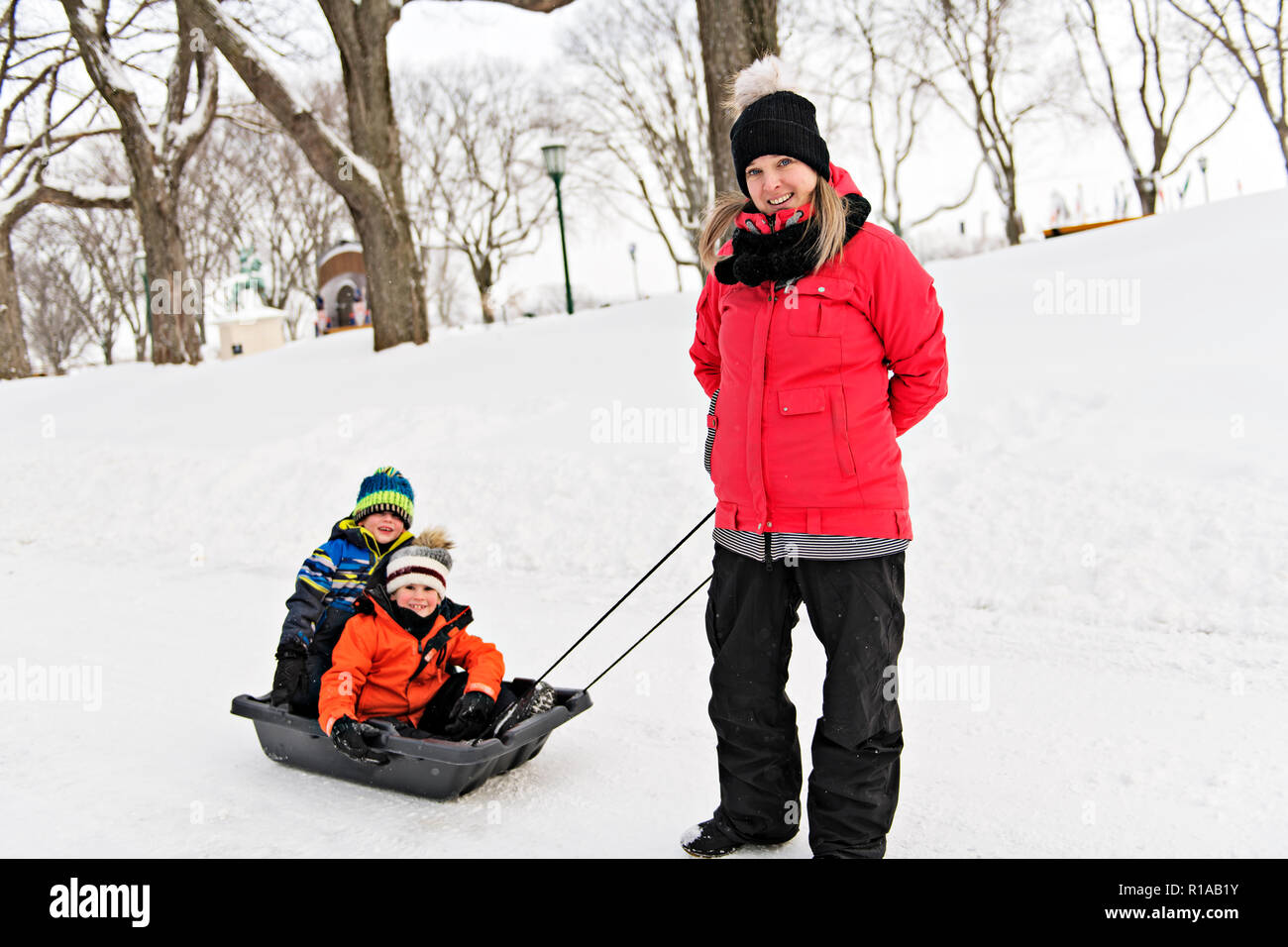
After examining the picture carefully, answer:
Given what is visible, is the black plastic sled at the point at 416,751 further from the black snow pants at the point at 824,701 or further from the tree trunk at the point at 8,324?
the tree trunk at the point at 8,324

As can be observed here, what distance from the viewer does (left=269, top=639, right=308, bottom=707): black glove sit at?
368 centimetres

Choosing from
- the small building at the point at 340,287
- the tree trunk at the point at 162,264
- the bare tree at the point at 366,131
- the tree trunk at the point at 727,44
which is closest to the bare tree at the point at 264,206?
the small building at the point at 340,287

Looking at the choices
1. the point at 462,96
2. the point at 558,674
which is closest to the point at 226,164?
the point at 462,96

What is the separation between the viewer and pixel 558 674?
4.75 metres

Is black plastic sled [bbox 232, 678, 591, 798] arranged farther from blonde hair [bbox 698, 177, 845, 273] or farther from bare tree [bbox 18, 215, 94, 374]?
bare tree [bbox 18, 215, 94, 374]

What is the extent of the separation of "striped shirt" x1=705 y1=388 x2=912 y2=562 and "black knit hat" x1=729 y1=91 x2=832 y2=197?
0.88 meters

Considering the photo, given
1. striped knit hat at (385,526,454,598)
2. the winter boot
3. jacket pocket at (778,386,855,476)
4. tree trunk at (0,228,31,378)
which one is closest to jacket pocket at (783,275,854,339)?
jacket pocket at (778,386,855,476)

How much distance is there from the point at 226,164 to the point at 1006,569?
32.8m

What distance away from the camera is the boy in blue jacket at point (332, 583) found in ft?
12.1

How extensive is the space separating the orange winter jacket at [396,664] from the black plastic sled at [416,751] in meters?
0.16

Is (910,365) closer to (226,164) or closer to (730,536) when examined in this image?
(730,536)

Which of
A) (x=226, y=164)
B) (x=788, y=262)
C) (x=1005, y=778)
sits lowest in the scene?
(x=1005, y=778)

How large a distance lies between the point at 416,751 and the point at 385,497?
1.12 meters

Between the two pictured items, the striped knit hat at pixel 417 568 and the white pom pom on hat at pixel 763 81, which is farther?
the striped knit hat at pixel 417 568
